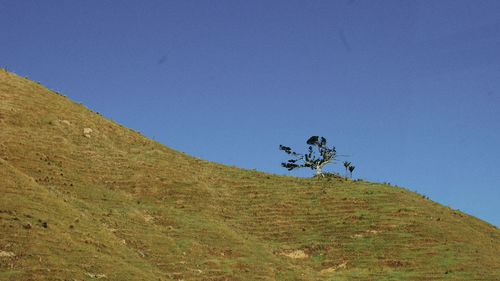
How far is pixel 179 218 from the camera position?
4500 cm

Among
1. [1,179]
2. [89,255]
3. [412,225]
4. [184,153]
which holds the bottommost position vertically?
[89,255]

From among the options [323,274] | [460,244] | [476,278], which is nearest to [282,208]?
[323,274]

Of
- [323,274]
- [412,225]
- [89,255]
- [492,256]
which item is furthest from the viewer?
[412,225]

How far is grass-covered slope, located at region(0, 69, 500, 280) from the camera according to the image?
28703 mm

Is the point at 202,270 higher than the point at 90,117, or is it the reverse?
the point at 90,117

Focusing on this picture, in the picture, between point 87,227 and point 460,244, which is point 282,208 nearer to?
point 460,244

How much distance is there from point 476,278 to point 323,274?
11.7 meters

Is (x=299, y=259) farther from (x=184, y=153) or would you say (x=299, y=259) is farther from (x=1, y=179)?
(x=184, y=153)

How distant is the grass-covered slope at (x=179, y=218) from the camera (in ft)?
94.2

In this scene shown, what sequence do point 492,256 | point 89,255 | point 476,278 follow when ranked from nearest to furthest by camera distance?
point 89,255
point 476,278
point 492,256

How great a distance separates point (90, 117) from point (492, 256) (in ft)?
168

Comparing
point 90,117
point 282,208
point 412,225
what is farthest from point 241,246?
point 90,117

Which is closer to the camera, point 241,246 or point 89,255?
point 89,255

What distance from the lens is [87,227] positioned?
A: 32188 millimetres
